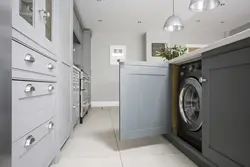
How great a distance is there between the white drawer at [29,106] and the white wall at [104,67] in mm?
5110

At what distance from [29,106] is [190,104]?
1.41 meters

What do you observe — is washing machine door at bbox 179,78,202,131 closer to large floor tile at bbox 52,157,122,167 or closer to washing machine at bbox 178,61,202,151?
washing machine at bbox 178,61,202,151

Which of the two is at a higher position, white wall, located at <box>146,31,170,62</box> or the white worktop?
white wall, located at <box>146,31,170,62</box>

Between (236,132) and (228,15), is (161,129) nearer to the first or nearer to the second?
(236,132)

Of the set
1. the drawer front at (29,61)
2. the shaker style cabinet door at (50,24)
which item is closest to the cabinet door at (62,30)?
the shaker style cabinet door at (50,24)

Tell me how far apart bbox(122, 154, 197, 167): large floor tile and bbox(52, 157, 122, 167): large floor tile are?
0.07 metres

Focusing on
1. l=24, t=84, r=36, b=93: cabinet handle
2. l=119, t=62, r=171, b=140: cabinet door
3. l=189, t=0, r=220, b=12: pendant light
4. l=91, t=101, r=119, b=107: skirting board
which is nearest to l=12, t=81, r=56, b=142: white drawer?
l=24, t=84, r=36, b=93: cabinet handle

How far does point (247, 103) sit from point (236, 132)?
0.59 ft

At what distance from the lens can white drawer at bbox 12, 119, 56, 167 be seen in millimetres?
825

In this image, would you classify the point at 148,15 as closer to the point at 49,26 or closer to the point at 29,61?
the point at 49,26

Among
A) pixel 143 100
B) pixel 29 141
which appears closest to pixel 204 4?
pixel 143 100

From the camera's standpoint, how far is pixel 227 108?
1.08 m

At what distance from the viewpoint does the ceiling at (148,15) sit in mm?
4363

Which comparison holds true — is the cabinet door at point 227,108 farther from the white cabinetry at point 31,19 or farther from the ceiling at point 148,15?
the ceiling at point 148,15
